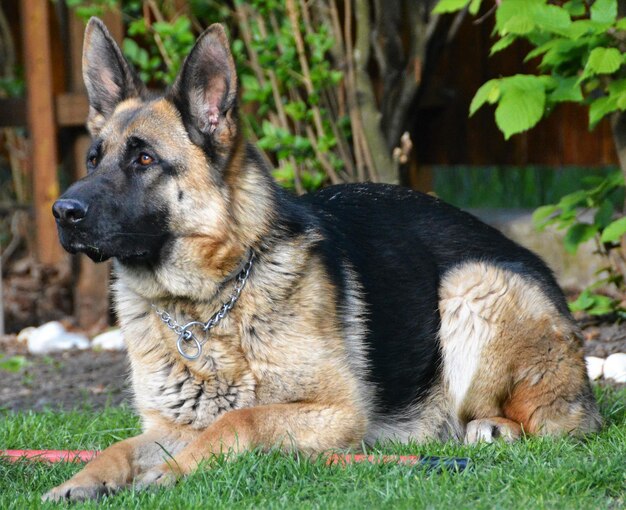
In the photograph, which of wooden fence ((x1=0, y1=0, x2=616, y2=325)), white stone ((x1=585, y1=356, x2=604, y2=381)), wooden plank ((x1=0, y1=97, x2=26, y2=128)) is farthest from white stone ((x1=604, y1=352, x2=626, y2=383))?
wooden plank ((x1=0, y1=97, x2=26, y2=128))

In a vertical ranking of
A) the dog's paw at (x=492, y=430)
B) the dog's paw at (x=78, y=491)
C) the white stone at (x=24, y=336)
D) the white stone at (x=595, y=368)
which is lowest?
the white stone at (x=24, y=336)

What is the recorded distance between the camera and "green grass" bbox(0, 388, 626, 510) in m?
3.33

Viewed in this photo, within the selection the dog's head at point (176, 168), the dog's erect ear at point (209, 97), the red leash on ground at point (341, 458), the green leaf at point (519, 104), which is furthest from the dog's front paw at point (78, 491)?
the green leaf at point (519, 104)

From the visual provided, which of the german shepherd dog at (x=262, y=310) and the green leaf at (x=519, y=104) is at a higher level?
the green leaf at (x=519, y=104)

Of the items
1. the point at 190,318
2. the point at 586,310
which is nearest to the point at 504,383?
the point at 190,318

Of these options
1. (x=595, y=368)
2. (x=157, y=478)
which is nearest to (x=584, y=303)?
(x=595, y=368)

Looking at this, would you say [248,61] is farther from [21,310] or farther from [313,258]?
[313,258]

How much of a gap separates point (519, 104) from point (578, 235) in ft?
4.64

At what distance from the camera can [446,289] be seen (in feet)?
15.4

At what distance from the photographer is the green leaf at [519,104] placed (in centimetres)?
493

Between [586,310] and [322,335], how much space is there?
2.84 metres

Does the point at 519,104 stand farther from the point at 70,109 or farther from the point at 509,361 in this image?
the point at 70,109

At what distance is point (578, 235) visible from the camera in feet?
20.1

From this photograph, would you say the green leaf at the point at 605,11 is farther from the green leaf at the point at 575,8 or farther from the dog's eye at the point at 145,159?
the dog's eye at the point at 145,159
